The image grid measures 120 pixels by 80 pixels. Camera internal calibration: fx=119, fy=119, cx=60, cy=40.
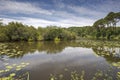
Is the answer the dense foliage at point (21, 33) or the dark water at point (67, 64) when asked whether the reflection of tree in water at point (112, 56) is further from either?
the dense foliage at point (21, 33)

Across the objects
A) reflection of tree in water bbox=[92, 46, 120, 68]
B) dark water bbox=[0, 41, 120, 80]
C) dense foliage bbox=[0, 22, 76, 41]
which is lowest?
reflection of tree in water bbox=[92, 46, 120, 68]

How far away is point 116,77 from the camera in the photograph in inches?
275

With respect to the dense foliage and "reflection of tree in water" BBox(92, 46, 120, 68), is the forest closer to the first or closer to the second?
the dense foliage

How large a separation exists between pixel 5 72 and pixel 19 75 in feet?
3.84

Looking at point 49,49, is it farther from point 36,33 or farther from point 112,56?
point 36,33

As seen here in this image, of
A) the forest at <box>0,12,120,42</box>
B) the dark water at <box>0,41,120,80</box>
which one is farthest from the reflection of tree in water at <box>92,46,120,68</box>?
the forest at <box>0,12,120,42</box>

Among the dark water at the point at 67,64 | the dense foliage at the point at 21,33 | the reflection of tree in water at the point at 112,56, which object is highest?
the dense foliage at the point at 21,33

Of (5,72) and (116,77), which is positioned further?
(5,72)

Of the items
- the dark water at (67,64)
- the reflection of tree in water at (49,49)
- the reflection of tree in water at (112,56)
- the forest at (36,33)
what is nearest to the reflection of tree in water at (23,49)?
the reflection of tree in water at (49,49)

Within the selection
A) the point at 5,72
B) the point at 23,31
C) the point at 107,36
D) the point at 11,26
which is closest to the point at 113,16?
the point at 107,36

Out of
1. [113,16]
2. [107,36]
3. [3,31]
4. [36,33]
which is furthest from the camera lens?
[107,36]

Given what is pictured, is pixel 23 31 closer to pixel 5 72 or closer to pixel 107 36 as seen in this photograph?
pixel 5 72

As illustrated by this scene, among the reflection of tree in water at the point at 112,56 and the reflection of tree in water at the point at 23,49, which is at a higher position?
the reflection of tree in water at the point at 23,49

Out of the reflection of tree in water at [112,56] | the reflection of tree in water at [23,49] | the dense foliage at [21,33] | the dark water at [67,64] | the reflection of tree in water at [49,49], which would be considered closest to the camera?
the dark water at [67,64]
